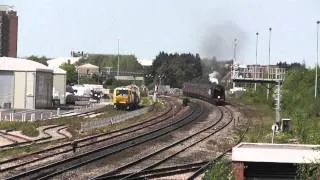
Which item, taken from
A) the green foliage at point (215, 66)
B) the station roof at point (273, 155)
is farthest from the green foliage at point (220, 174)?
the green foliage at point (215, 66)

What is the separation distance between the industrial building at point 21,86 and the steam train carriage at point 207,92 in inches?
829

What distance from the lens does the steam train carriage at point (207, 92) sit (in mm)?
77000

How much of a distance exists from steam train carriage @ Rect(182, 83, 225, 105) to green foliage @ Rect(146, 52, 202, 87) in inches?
2555

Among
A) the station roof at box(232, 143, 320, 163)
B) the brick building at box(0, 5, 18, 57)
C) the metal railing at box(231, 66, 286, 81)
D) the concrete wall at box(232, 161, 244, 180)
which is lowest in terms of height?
the concrete wall at box(232, 161, 244, 180)

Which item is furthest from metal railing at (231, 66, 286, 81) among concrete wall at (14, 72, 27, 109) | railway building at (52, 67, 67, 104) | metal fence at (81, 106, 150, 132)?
concrete wall at (14, 72, 27, 109)

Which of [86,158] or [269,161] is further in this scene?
[86,158]

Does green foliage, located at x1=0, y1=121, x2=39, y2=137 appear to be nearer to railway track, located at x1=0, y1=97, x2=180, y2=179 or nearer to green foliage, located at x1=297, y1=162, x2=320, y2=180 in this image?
railway track, located at x1=0, y1=97, x2=180, y2=179

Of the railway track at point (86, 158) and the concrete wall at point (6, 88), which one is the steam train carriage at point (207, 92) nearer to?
the concrete wall at point (6, 88)

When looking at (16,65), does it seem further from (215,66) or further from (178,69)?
(178,69)

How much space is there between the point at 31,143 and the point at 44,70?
121 ft

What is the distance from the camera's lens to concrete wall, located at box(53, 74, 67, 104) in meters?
81.9

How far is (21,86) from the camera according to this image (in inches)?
2618

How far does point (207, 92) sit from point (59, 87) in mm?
19693

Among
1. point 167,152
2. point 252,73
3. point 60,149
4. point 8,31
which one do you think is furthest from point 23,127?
point 8,31
